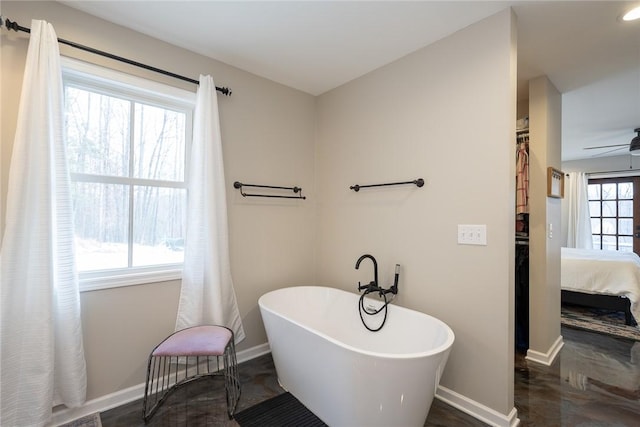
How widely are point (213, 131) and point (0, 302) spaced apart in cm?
156

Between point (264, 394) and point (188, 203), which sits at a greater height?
point (188, 203)

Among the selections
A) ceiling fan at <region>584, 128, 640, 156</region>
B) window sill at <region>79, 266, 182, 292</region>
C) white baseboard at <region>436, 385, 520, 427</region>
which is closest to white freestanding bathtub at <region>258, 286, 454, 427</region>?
white baseboard at <region>436, 385, 520, 427</region>

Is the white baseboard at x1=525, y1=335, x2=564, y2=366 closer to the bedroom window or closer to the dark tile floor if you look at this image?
the dark tile floor

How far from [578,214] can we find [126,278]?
304 inches

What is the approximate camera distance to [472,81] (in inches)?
74.6

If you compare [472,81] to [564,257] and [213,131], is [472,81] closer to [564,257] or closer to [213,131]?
[213,131]

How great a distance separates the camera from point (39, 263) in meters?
1.56

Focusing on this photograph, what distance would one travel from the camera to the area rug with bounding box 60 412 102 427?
1.70 m

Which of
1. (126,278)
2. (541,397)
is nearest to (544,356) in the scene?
(541,397)

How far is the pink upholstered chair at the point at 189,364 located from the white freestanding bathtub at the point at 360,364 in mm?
328

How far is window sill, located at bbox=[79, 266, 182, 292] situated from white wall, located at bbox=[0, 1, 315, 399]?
0.14 ft

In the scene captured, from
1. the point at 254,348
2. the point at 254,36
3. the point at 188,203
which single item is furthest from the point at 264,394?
the point at 254,36

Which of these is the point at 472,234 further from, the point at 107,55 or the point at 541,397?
the point at 107,55

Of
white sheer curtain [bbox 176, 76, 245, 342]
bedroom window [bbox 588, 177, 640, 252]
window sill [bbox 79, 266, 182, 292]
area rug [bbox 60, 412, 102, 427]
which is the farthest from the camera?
bedroom window [bbox 588, 177, 640, 252]
